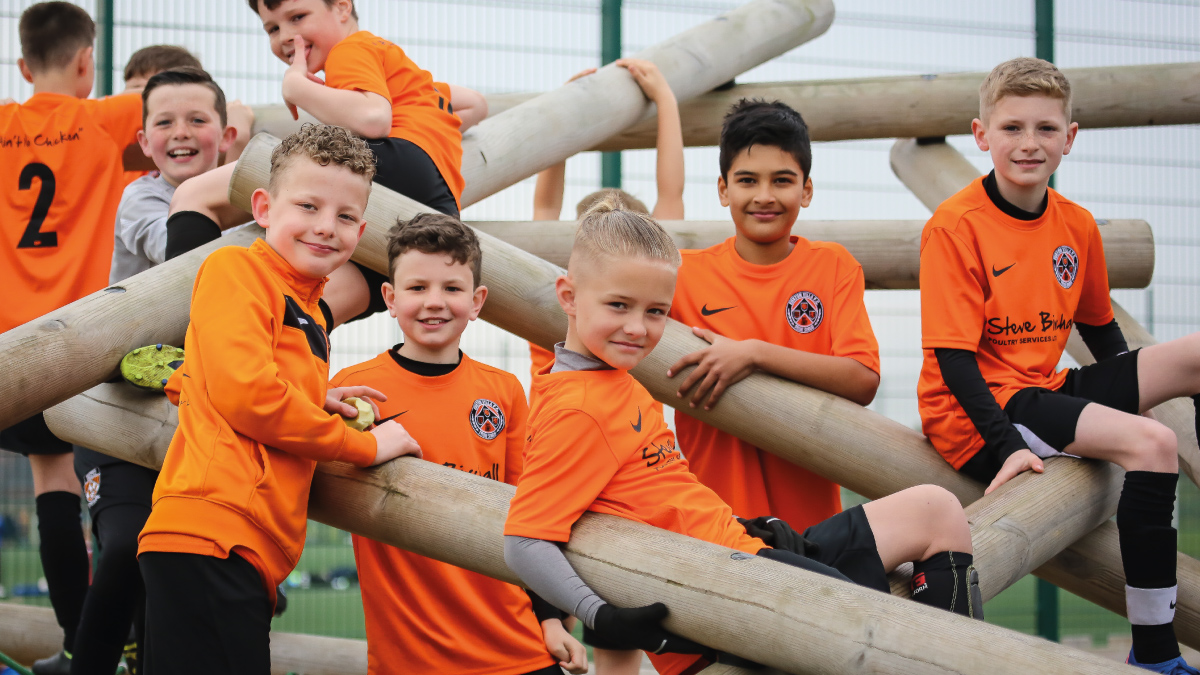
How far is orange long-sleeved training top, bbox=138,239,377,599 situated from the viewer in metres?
2.00

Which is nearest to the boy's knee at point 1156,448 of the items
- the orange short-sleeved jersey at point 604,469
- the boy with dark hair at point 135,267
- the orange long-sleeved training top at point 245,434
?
the orange short-sleeved jersey at point 604,469

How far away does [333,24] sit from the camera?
323cm

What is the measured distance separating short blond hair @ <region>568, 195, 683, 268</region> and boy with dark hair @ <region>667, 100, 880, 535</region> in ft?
2.92

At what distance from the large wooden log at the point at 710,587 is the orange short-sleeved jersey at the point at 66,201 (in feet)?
7.39

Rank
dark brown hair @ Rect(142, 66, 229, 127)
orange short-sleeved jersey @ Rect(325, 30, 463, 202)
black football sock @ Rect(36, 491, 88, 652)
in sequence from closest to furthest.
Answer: orange short-sleeved jersey @ Rect(325, 30, 463, 202)
dark brown hair @ Rect(142, 66, 229, 127)
black football sock @ Rect(36, 491, 88, 652)

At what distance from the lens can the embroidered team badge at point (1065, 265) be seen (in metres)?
2.97

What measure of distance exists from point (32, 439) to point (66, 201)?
0.88 meters

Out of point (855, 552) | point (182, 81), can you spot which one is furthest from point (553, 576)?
point (182, 81)

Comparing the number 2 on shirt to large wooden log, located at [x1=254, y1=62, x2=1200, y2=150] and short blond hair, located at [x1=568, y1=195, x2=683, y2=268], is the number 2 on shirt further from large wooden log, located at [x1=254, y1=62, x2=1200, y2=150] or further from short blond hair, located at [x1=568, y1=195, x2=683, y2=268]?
short blond hair, located at [x1=568, y1=195, x2=683, y2=268]

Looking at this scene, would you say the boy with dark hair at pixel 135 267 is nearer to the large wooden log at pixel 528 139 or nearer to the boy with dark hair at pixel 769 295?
the large wooden log at pixel 528 139

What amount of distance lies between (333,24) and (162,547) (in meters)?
1.82

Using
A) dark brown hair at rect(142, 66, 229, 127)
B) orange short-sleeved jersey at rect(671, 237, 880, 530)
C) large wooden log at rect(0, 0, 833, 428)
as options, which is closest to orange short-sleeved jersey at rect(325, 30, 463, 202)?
large wooden log at rect(0, 0, 833, 428)

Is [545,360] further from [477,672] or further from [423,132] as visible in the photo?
[477,672]

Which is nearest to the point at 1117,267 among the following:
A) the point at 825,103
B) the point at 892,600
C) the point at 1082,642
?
the point at 825,103
